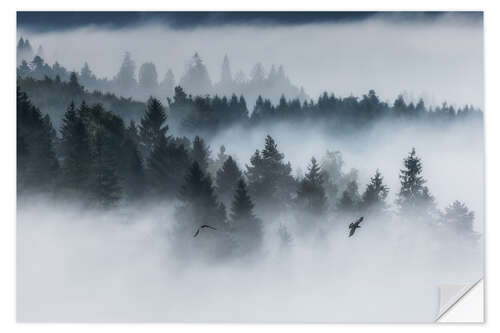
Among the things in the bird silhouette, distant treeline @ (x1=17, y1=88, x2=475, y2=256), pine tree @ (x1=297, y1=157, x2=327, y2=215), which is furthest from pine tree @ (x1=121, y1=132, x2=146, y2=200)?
the bird silhouette

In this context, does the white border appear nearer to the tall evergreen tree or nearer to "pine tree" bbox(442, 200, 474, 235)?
"pine tree" bbox(442, 200, 474, 235)

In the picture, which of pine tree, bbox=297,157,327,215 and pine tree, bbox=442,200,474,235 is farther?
pine tree, bbox=297,157,327,215

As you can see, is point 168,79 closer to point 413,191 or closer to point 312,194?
point 312,194

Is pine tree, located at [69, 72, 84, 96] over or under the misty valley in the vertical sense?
over

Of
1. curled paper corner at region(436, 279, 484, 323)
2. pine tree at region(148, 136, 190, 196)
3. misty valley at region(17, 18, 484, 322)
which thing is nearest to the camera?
curled paper corner at region(436, 279, 484, 323)

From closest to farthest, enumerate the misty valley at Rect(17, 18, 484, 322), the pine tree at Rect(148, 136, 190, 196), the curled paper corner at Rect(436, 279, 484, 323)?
the curled paper corner at Rect(436, 279, 484, 323)
the misty valley at Rect(17, 18, 484, 322)
the pine tree at Rect(148, 136, 190, 196)

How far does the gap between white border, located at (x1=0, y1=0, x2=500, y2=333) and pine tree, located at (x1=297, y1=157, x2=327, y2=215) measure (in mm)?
1251

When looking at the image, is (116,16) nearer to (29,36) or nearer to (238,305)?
(29,36)

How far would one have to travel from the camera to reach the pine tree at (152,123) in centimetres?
966

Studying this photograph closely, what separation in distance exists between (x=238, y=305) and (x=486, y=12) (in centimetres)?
399

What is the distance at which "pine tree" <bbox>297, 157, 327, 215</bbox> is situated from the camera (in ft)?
31.6

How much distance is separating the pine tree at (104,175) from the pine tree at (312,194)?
6.34ft
